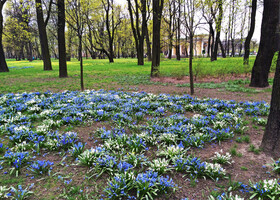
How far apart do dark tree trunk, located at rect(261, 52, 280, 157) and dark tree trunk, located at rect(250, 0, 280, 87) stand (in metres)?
6.52

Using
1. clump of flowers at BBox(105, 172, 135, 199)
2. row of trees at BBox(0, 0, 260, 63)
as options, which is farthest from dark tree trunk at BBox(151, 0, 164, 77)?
clump of flowers at BBox(105, 172, 135, 199)

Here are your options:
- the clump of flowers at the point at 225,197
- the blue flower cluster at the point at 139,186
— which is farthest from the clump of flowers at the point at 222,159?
the blue flower cluster at the point at 139,186

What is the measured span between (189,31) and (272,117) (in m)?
4.93

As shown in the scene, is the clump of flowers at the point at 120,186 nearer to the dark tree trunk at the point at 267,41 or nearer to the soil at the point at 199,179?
the soil at the point at 199,179

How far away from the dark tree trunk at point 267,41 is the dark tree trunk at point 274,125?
6.52 metres

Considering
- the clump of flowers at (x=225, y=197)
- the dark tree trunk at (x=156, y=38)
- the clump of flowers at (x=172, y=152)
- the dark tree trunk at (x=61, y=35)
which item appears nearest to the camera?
the clump of flowers at (x=225, y=197)

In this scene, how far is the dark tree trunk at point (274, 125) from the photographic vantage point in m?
3.11

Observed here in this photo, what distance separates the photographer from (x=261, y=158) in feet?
10.6

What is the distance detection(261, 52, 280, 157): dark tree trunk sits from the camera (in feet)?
10.2

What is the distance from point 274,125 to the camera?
3.20m

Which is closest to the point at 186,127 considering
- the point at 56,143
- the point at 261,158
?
the point at 261,158

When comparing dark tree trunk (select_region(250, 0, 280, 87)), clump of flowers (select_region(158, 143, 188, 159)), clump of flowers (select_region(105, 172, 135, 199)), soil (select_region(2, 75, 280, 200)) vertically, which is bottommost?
soil (select_region(2, 75, 280, 200))

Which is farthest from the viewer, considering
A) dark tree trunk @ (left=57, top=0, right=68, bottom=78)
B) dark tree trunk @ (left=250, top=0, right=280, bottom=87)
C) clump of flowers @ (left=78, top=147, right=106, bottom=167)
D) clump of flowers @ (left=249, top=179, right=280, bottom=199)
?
dark tree trunk @ (left=57, top=0, right=68, bottom=78)

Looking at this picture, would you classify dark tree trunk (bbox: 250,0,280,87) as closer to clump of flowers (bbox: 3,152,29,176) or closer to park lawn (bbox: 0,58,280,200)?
park lawn (bbox: 0,58,280,200)
